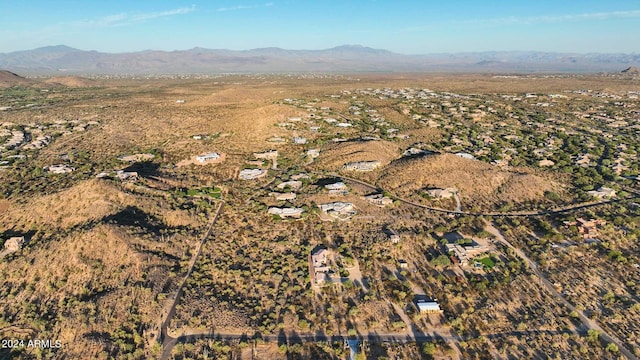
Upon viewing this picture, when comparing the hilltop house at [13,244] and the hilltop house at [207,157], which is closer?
the hilltop house at [13,244]

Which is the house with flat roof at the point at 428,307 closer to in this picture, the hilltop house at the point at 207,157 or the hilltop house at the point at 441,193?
the hilltop house at the point at 441,193

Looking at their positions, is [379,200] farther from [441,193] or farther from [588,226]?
[588,226]

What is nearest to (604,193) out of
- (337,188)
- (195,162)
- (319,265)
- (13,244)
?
(337,188)

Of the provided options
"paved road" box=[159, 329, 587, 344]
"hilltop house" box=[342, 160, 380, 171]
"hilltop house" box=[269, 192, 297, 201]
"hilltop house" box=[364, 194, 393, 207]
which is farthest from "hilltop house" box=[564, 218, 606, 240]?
"hilltop house" box=[269, 192, 297, 201]

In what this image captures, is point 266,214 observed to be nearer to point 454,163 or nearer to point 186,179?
point 186,179

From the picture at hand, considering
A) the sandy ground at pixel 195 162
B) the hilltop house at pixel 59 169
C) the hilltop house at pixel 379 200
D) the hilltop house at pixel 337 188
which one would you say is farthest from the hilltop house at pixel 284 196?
the hilltop house at pixel 59 169

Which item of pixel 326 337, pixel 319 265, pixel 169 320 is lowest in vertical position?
pixel 326 337

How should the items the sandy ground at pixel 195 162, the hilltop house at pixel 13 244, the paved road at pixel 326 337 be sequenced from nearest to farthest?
the paved road at pixel 326 337, the hilltop house at pixel 13 244, the sandy ground at pixel 195 162

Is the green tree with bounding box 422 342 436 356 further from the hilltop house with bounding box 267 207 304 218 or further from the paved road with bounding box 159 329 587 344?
the hilltop house with bounding box 267 207 304 218
